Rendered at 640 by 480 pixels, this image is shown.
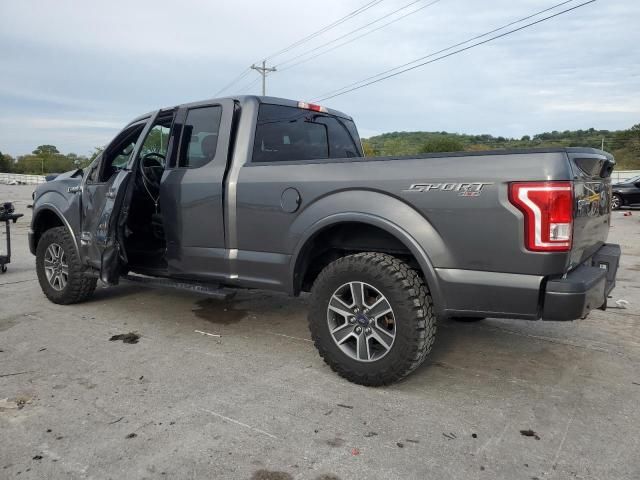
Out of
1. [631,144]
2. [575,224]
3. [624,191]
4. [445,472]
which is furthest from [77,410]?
[631,144]

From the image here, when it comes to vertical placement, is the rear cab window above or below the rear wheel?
above

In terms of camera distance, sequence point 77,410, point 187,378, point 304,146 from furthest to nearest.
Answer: point 304,146, point 187,378, point 77,410

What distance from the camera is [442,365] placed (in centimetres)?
376

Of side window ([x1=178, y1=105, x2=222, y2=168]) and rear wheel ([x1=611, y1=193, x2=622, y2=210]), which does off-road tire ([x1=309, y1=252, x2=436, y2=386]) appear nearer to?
side window ([x1=178, y1=105, x2=222, y2=168])

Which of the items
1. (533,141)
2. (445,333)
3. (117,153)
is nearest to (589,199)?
(445,333)

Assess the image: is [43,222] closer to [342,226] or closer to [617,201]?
[342,226]

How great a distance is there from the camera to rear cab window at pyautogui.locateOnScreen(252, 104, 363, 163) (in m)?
4.25

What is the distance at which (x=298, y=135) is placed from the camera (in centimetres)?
455

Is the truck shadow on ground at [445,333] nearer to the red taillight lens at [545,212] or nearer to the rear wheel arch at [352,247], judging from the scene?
the rear wheel arch at [352,247]

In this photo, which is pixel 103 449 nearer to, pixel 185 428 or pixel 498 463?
pixel 185 428

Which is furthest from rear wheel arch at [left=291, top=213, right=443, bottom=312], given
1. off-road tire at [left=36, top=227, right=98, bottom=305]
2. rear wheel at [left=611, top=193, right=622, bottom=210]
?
rear wheel at [left=611, top=193, right=622, bottom=210]

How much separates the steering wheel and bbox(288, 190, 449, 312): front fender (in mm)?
2260

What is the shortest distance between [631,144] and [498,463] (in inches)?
2205

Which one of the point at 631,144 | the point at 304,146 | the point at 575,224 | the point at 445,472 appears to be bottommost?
the point at 445,472
